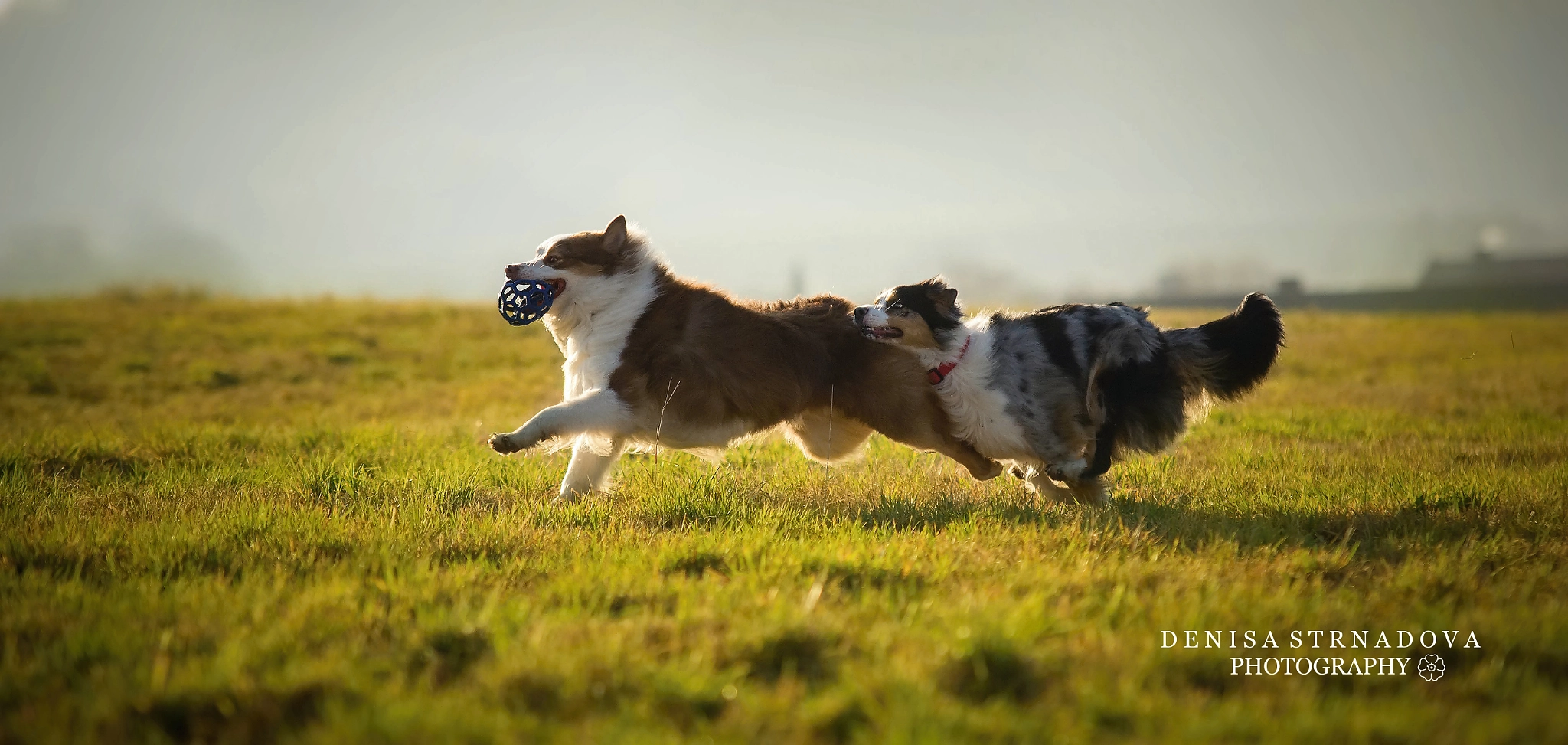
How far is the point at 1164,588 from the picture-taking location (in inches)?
176

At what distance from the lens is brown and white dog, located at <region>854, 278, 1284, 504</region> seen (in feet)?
21.9

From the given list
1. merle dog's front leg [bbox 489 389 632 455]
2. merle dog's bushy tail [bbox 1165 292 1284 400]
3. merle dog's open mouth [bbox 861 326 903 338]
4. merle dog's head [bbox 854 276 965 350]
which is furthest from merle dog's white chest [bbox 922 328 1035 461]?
merle dog's front leg [bbox 489 389 632 455]

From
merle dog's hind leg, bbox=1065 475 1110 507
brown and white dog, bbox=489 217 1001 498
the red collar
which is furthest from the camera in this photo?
the red collar

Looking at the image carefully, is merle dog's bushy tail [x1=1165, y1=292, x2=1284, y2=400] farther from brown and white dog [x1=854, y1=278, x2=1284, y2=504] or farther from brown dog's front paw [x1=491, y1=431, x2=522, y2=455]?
brown dog's front paw [x1=491, y1=431, x2=522, y2=455]

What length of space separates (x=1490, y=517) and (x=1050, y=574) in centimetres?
344

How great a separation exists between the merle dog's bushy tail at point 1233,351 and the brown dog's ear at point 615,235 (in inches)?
155

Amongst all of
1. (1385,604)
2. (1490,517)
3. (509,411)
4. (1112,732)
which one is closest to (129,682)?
(1112,732)

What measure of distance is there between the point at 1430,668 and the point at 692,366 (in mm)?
4415

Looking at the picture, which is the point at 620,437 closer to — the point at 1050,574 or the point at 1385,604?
the point at 1050,574

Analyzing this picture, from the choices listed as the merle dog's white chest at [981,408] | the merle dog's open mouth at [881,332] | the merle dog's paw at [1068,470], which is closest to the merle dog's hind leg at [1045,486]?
the merle dog's paw at [1068,470]

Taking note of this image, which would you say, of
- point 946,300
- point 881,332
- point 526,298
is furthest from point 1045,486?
point 526,298

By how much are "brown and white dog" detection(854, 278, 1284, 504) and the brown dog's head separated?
71.0 inches

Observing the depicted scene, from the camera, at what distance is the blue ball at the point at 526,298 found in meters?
6.84

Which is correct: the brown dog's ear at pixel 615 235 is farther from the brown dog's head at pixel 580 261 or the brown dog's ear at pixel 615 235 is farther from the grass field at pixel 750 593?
the grass field at pixel 750 593
